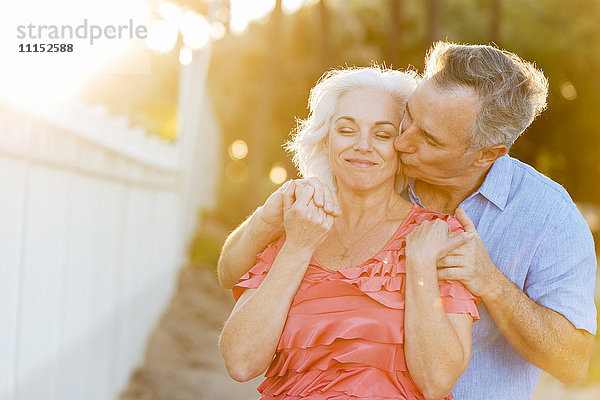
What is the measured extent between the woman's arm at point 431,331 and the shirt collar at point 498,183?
360 mm

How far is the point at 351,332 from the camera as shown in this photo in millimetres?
2770

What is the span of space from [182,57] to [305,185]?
11.7 meters

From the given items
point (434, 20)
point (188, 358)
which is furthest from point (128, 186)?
point (434, 20)

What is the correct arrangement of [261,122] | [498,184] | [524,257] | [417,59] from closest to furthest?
[524,257] → [498,184] → [261,122] → [417,59]

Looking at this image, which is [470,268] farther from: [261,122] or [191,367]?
[261,122]

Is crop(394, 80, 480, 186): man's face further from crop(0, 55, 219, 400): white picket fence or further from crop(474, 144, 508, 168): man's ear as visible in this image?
crop(0, 55, 219, 400): white picket fence

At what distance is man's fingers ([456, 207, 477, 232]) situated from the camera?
9.44ft

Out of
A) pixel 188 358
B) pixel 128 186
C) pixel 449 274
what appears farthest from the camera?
pixel 188 358

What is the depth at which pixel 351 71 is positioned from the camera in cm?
318

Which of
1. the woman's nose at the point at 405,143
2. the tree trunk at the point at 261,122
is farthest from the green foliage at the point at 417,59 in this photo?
the woman's nose at the point at 405,143

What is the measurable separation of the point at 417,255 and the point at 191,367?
578 cm

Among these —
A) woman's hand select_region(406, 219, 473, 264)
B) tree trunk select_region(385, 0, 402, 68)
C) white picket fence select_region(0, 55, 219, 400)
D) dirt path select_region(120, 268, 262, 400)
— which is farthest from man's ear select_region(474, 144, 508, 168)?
tree trunk select_region(385, 0, 402, 68)

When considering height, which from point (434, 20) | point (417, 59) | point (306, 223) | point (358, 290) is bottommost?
point (358, 290)

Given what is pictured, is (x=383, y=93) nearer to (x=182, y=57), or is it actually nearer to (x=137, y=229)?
(x=137, y=229)
